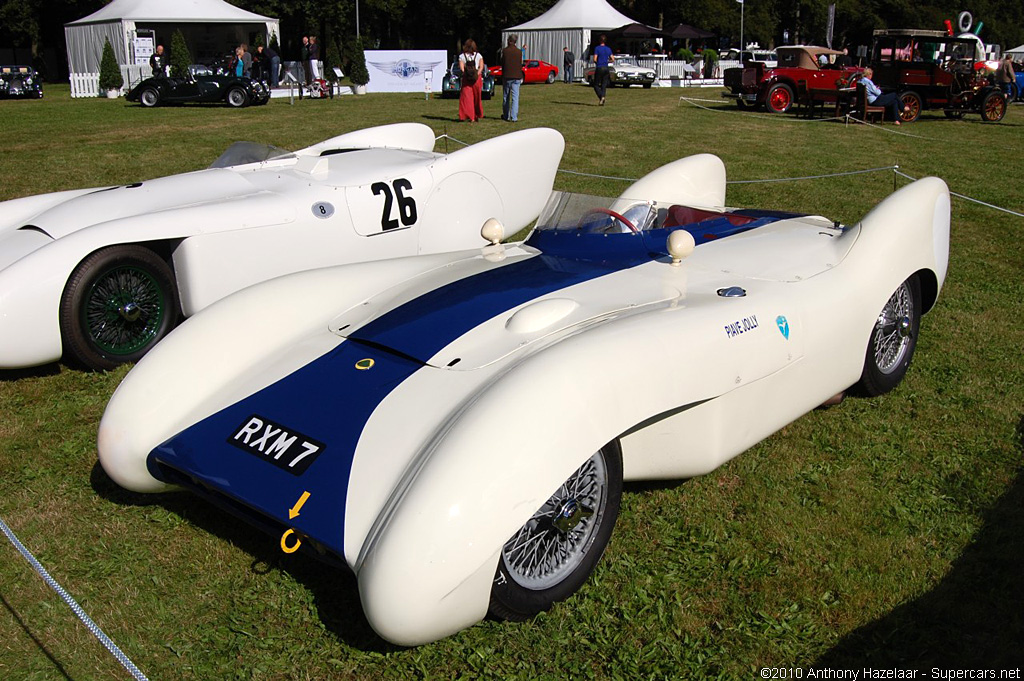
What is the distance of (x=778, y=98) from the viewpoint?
2094 cm

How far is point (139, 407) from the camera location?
3449 mm

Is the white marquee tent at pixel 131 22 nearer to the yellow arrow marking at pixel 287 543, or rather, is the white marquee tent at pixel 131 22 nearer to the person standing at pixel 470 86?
the person standing at pixel 470 86

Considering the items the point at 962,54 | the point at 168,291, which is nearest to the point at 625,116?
the point at 962,54

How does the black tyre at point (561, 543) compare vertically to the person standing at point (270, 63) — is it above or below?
below

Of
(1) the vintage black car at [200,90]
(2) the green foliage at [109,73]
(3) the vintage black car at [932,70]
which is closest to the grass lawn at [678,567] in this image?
(3) the vintage black car at [932,70]

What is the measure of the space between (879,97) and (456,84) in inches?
453

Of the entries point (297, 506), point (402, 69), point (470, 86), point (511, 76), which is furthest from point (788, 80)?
point (297, 506)

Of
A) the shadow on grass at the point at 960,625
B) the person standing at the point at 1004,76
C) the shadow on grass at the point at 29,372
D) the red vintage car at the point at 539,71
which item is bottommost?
the shadow on grass at the point at 960,625

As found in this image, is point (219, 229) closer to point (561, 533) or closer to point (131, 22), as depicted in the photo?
point (561, 533)

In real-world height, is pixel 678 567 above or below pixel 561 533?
below

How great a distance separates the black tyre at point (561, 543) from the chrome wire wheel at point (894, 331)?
214 centimetres

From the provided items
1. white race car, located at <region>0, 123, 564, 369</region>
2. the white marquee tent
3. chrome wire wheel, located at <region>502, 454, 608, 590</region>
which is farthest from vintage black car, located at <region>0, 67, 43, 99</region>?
chrome wire wheel, located at <region>502, 454, 608, 590</region>

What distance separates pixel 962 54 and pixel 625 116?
24.2 ft

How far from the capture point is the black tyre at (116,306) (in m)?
5.04
